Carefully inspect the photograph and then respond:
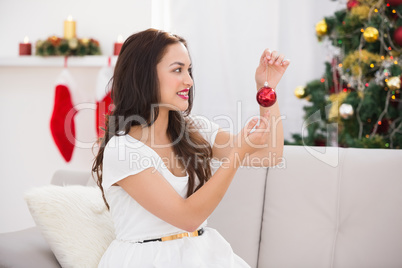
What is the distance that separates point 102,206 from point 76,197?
0.10m

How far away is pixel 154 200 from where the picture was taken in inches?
58.3

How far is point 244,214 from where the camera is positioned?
6.44 feet

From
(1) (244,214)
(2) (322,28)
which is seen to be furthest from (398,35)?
(1) (244,214)

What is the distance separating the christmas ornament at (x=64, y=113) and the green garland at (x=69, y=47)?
0.44ft

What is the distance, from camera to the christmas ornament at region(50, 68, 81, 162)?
3293 millimetres

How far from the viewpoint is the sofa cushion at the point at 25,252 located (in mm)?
1537

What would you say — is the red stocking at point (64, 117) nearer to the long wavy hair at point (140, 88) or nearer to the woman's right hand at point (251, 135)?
the long wavy hair at point (140, 88)

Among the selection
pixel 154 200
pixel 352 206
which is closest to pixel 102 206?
pixel 154 200

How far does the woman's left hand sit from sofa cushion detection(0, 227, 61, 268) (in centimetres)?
91

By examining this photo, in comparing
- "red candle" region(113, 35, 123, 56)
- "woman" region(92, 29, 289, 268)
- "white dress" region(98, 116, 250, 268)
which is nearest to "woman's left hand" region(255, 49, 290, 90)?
"woman" region(92, 29, 289, 268)

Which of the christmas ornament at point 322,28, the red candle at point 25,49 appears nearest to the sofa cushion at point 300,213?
the christmas ornament at point 322,28

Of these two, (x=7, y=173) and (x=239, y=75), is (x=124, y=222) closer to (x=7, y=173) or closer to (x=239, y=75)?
(x=239, y=75)

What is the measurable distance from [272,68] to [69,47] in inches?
76.6

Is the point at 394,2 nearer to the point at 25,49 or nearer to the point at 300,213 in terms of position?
the point at 300,213
